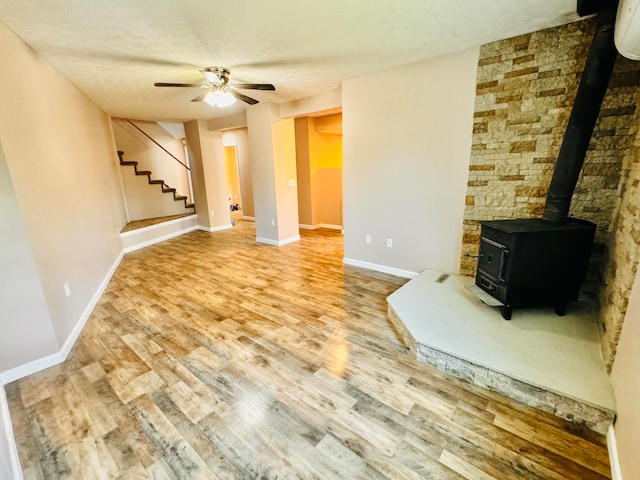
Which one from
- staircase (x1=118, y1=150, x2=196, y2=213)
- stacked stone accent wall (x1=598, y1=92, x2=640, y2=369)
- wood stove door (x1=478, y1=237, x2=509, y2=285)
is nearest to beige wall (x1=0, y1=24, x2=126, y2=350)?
staircase (x1=118, y1=150, x2=196, y2=213)

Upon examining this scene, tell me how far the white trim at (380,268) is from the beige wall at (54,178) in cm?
311

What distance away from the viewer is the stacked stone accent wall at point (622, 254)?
1573mm

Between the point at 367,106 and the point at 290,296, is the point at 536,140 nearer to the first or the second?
the point at 367,106

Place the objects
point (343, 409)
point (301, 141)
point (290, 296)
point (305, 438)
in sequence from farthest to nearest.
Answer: point (301, 141), point (290, 296), point (343, 409), point (305, 438)

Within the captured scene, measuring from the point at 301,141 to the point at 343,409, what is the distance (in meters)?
5.50

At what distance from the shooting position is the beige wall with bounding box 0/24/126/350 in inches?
79.7

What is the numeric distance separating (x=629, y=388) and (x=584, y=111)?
1786 millimetres

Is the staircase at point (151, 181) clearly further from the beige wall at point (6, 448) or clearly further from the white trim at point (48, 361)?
the beige wall at point (6, 448)

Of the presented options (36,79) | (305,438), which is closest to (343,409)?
(305,438)

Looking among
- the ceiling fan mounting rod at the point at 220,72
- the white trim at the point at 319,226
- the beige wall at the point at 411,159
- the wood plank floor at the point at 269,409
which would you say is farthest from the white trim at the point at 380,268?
the ceiling fan mounting rod at the point at 220,72

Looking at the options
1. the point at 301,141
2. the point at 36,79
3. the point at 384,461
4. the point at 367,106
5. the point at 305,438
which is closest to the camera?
the point at 384,461

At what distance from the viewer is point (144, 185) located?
21.1 feet

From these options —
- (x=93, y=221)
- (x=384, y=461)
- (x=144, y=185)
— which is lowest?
(x=384, y=461)

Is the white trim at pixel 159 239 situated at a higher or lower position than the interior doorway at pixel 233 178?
lower
